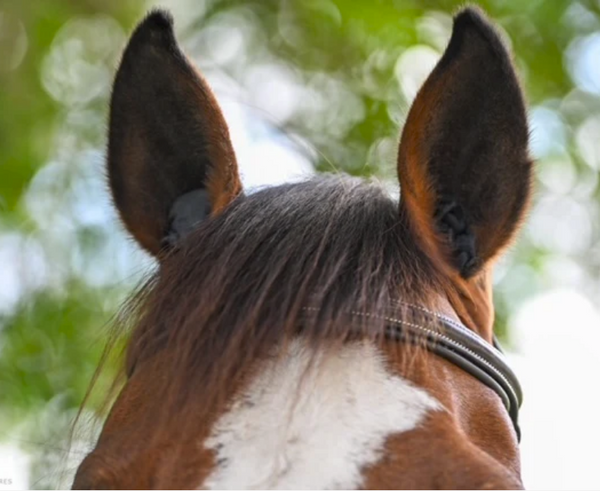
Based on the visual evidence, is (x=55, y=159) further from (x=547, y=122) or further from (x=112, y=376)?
(x=112, y=376)

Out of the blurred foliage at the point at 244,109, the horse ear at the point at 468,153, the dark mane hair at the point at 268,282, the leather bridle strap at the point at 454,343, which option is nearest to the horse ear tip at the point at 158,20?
the dark mane hair at the point at 268,282

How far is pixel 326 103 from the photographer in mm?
5938

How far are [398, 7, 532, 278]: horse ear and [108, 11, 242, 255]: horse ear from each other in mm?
382

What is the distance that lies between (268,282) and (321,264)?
0.10 meters

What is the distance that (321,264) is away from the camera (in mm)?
1953

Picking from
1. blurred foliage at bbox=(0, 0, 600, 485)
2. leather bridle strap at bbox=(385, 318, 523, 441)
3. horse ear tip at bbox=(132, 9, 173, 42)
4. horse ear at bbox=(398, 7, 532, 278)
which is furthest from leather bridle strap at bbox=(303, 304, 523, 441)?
blurred foliage at bbox=(0, 0, 600, 485)

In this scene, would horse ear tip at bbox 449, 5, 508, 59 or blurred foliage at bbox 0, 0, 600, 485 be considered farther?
blurred foliage at bbox 0, 0, 600, 485

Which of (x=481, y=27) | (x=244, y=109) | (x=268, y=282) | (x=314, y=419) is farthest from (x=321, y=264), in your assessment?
(x=244, y=109)

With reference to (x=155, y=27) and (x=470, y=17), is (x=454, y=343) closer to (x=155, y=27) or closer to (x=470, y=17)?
(x=470, y=17)

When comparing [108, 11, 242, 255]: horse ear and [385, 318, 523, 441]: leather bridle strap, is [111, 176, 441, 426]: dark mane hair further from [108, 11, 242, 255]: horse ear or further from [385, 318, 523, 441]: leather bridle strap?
[108, 11, 242, 255]: horse ear

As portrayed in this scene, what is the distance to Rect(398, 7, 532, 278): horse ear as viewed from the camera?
2092 mm

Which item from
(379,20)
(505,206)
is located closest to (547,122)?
(379,20)

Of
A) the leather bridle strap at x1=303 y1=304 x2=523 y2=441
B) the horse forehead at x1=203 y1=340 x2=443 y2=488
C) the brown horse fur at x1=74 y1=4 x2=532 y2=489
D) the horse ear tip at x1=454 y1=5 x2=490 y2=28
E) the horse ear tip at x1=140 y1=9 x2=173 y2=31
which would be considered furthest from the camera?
the horse ear tip at x1=140 y1=9 x2=173 y2=31

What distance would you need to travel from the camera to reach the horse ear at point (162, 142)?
2299mm
